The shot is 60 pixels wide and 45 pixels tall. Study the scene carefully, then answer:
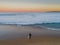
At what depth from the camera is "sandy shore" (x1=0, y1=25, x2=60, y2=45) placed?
54 centimetres

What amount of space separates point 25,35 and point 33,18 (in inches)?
4.5

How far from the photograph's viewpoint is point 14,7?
0.67m

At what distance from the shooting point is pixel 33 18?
24.6 inches

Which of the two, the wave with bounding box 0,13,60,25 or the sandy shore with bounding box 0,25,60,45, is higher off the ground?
the wave with bounding box 0,13,60,25

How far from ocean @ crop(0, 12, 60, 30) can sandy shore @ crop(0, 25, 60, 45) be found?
29mm

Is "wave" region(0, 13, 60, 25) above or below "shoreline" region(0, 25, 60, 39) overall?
above

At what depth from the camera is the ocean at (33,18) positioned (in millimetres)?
613

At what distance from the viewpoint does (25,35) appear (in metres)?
0.56

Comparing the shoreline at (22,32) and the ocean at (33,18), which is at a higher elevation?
the ocean at (33,18)

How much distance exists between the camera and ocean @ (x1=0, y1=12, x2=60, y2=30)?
61 cm

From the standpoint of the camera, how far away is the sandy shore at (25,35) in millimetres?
537

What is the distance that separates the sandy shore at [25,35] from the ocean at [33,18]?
0.10 ft

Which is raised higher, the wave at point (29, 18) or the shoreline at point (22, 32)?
the wave at point (29, 18)

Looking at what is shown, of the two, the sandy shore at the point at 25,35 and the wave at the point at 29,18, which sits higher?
the wave at the point at 29,18
